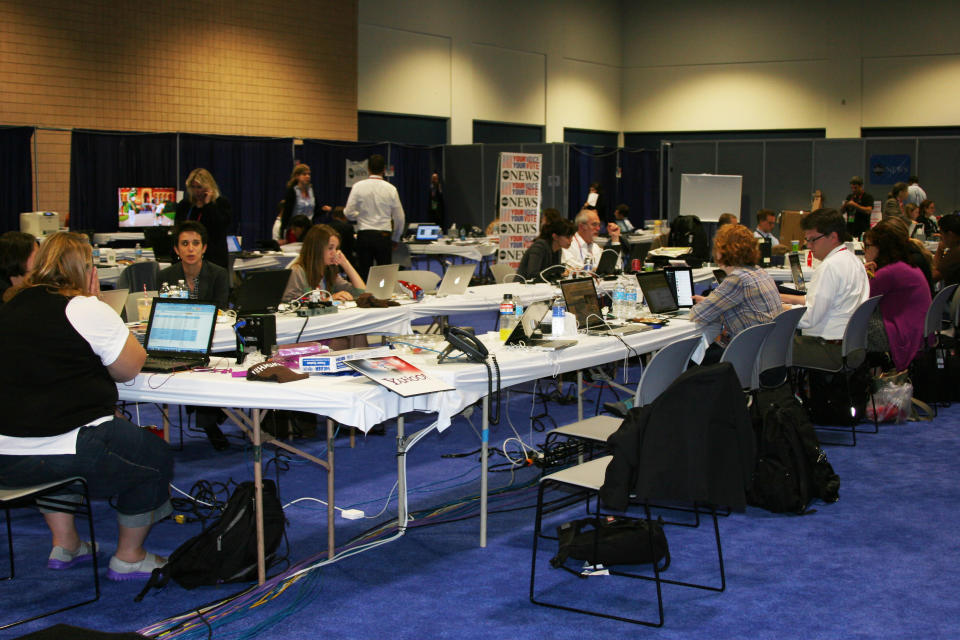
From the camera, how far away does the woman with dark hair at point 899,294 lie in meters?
5.61

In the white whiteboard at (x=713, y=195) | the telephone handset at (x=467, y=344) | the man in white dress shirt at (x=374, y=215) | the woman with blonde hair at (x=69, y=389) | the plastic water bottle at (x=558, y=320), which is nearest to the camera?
the woman with blonde hair at (x=69, y=389)

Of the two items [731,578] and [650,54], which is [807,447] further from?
[650,54]

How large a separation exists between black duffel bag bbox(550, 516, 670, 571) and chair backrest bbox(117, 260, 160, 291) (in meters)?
4.17

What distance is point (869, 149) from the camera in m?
13.8

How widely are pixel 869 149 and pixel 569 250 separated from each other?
27.7 feet

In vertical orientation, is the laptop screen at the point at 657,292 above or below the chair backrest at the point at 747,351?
above

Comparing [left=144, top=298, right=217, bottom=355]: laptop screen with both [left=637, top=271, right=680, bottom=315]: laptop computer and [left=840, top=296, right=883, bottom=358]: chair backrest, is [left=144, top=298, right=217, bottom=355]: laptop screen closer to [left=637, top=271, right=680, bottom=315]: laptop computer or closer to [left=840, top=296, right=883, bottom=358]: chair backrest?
[left=637, top=271, right=680, bottom=315]: laptop computer

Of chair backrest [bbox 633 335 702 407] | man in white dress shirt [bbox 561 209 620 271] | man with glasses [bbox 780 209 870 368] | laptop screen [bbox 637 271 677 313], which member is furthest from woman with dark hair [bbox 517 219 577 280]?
chair backrest [bbox 633 335 702 407]

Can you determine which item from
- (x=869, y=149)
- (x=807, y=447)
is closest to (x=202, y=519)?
(x=807, y=447)

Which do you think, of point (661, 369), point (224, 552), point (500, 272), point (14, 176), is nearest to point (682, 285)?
point (500, 272)

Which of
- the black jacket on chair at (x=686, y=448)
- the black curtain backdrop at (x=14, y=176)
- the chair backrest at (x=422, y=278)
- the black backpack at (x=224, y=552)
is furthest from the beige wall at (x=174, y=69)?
the black jacket on chair at (x=686, y=448)

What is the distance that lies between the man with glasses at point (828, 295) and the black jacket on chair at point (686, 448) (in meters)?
2.52

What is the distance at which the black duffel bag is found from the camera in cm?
337

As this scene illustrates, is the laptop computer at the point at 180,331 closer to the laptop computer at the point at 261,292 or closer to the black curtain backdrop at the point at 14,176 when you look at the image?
the laptop computer at the point at 261,292
